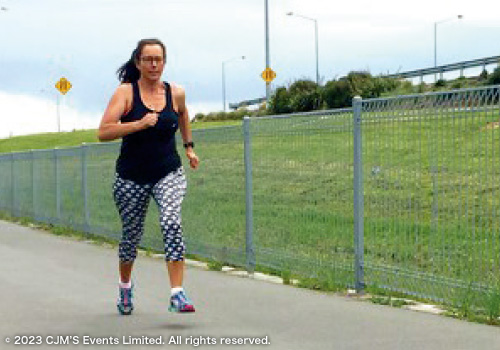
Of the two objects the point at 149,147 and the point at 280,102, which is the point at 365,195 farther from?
the point at 280,102

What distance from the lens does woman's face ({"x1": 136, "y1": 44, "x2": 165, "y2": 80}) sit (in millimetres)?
6820

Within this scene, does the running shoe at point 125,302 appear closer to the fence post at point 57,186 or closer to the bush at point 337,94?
the fence post at point 57,186

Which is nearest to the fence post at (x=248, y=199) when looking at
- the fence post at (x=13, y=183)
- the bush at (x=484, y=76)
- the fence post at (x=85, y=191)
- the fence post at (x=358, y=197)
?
the fence post at (x=358, y=197)

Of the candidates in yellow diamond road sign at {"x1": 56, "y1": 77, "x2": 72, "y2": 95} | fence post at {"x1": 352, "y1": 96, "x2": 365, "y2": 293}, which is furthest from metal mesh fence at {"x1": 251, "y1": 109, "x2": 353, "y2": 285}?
yellow diamond road sign at {"x1": 56, "y1": 77, "x2": 72, "y2": 95}

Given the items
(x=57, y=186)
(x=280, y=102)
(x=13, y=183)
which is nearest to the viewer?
(x=57, y=186)

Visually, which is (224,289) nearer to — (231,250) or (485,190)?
(231,250)

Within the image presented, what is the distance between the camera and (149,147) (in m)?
6.86

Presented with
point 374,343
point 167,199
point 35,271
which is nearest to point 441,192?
point 374,343

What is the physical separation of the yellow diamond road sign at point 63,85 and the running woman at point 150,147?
1165 inches

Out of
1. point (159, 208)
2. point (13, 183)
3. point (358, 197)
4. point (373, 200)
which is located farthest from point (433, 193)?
point (13, 183)

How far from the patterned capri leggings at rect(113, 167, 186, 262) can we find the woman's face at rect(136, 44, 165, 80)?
2.28ft

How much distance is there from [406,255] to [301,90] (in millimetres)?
34479

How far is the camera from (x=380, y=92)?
122 feet

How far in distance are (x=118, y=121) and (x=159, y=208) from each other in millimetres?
663
